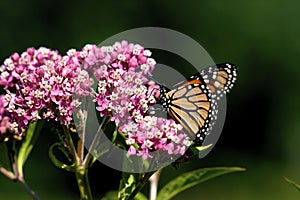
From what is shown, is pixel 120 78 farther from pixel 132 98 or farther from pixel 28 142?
pixel 28 142

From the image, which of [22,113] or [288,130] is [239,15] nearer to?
[288,130]

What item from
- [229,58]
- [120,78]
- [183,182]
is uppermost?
[229,58]

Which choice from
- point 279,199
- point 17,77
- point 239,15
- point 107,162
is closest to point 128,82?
point 107,162

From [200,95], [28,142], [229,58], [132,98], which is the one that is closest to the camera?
[132,98]

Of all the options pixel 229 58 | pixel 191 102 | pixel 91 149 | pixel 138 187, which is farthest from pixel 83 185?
pixel 229 58

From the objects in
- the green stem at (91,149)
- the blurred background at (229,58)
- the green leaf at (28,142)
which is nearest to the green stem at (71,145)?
the green stem at (91,149)

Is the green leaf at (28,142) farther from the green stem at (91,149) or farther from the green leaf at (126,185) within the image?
the green leaf at (126,185)
